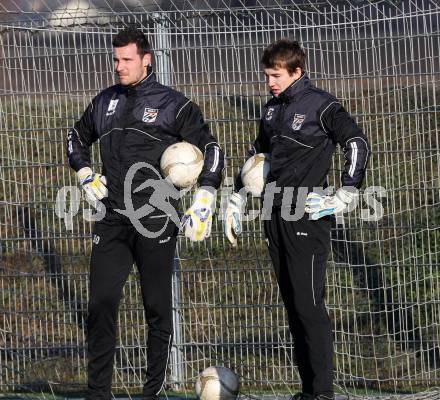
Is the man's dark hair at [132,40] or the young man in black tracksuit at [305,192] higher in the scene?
the man's dark hair at [132,40]

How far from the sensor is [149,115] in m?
6.53

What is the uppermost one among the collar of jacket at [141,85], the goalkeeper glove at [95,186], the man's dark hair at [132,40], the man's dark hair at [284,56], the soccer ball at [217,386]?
the man's dark hair at [132,40]

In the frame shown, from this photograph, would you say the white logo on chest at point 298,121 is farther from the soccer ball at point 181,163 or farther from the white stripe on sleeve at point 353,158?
the soccer ball at point 181,163

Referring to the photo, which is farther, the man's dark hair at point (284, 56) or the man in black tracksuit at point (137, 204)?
the man in black tracksuit at point (137, 204)

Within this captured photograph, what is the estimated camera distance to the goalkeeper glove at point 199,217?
634 cm

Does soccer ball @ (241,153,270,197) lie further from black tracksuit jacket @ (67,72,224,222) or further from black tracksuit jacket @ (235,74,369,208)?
black tracksuit jacket @ (67,72,224,222)

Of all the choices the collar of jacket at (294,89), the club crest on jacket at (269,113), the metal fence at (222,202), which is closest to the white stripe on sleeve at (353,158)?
the collar of jacket at (294,89)

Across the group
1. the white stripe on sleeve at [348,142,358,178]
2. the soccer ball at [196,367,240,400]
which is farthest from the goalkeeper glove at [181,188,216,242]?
the soccer ball at [196,367,240,400]

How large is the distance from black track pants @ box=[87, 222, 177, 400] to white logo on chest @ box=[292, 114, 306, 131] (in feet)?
3.23

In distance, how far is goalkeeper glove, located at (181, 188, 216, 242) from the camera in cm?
634

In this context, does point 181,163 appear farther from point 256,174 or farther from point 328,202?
point 328,202

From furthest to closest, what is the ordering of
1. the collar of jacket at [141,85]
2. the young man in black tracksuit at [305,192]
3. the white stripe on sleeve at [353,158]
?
the collar of jacket at [141,85] → the young man in black tracksuit at [305,192] → the white stripe on sleeve at [353,158]

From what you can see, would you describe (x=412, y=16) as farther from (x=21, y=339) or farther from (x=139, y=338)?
(x=21, y=339)

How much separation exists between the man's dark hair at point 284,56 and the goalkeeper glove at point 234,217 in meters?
0.89
